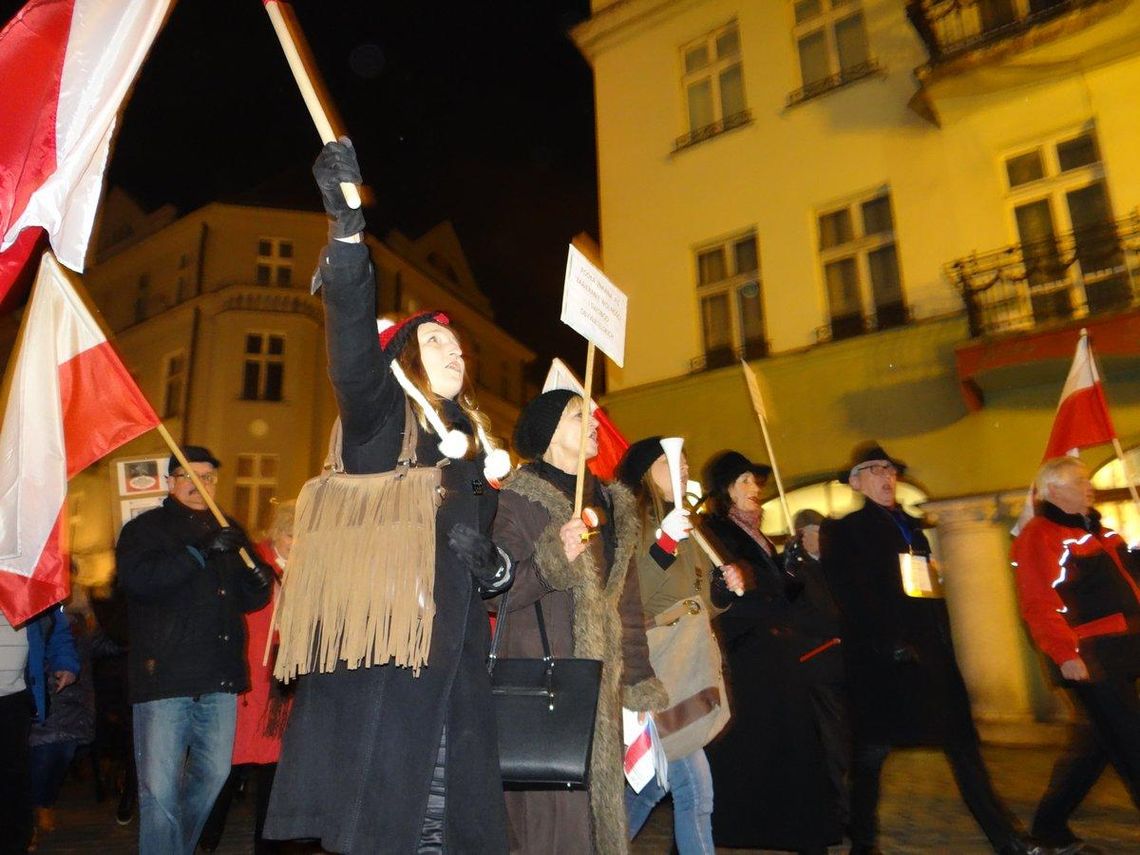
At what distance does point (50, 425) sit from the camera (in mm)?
4469

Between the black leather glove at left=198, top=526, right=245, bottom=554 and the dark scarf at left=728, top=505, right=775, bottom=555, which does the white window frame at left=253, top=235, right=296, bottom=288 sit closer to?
the black leather glove at left=198, top=526, right=245, bottom=554

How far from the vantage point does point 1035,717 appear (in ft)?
32.6

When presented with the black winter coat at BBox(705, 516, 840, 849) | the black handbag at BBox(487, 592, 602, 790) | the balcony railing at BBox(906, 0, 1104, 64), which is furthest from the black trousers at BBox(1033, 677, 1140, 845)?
the balcony railing at BBox(906, 0, 1104, 64)

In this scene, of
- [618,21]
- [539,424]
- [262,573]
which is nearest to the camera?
[539,424]

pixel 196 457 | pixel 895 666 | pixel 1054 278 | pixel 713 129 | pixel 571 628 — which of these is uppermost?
pixel 713 129

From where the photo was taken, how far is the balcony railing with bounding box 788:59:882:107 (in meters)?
12.4

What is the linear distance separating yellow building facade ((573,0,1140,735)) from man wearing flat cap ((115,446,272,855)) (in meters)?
8.63

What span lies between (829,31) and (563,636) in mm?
12458

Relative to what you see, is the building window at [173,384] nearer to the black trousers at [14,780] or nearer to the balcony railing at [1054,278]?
the balcony railing at [1054,278]

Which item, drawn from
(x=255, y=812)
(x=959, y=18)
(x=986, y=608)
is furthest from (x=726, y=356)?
(x=255, y=812)

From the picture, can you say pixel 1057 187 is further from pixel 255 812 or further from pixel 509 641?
pixel 255 812

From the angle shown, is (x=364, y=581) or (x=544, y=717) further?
(x=544, y=717)

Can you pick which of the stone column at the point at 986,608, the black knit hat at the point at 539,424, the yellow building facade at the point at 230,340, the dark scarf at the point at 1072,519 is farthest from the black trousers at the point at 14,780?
the yellow building facade at the point at 230,340

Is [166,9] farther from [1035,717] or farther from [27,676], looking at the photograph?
[1035,717]
